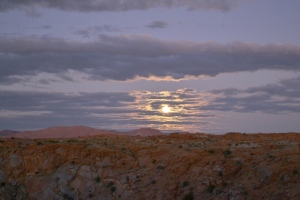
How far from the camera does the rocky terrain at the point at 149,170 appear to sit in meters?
31.2

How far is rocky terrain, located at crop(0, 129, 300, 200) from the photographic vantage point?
102 feet

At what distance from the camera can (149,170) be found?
35625mm

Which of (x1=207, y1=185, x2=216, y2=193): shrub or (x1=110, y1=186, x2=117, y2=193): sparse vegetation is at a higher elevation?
(x1=207, y1=185, x2=216, y2=193): shrub

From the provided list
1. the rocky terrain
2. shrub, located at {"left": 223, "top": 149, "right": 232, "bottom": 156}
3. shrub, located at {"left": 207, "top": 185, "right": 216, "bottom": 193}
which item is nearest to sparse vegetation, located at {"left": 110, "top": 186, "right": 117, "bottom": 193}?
the rocky terrain

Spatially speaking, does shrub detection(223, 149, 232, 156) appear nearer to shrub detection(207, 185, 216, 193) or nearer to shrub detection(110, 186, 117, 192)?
shrub detection(207, 185, 216, 193)

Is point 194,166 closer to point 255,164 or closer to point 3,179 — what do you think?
point 255,164

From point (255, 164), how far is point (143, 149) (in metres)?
9.85

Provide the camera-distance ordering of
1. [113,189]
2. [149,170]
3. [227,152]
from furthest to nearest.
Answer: [149,170] < [113,189] < [227,152]

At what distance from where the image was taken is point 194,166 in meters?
34.0

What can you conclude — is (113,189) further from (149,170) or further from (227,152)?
(227,152)

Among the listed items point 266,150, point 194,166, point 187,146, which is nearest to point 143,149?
point 187,146

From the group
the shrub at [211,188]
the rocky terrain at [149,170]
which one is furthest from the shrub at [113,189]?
the shrub at [211,188]

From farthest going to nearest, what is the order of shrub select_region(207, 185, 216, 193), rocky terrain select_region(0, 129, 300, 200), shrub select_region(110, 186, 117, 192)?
shrub select_region(110, 186, 117, 192) → shrub select_region(207, 185, 216, 193) → rocky terrain select_region(0, 129, 300, 200)

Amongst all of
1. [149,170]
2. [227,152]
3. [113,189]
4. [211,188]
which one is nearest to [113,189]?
[113,189]
